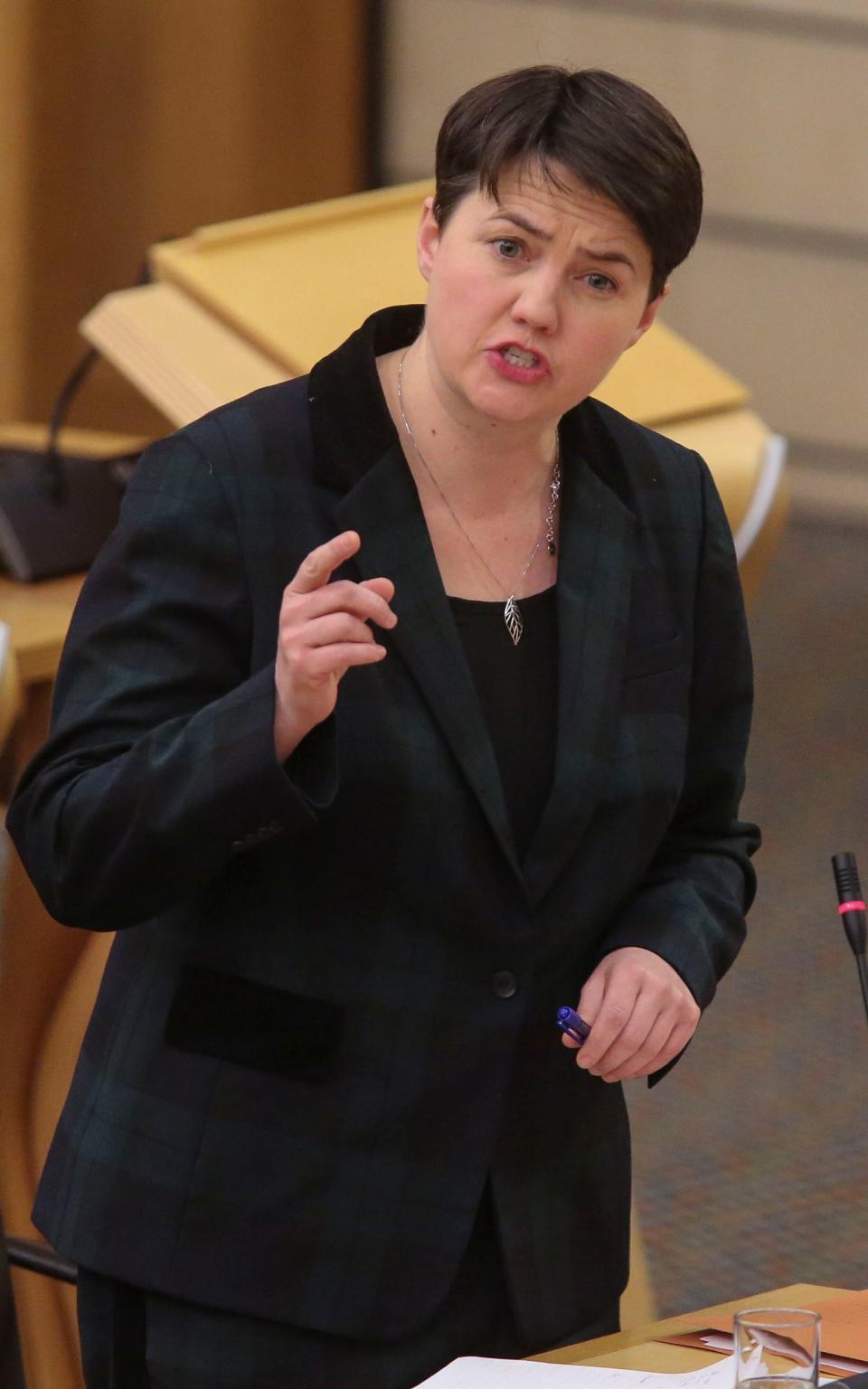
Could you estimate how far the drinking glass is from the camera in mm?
1287

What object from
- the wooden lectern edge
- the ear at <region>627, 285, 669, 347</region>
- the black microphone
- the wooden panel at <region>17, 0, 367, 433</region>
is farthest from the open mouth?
the wooden panel at <region>17, 0, 367, 433</region>

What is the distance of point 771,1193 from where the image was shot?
3375 mm

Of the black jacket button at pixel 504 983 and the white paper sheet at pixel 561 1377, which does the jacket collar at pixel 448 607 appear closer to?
the black jacket button at pixel 504 983

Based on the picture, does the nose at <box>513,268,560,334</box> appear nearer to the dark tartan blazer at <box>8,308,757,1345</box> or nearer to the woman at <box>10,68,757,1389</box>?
the woman at <box>10,68,757,1389</box>

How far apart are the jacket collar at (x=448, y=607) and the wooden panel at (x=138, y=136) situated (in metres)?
3.39

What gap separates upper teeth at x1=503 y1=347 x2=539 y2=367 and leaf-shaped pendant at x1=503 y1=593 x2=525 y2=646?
188 mm

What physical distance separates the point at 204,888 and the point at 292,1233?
252 mm

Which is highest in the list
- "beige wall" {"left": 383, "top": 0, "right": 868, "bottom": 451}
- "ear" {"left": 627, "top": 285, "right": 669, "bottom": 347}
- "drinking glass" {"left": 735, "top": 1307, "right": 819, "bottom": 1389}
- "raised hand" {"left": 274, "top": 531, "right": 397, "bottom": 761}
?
"ear" {"left": 627, "top": 285, "right": 669, "bottom": 347}

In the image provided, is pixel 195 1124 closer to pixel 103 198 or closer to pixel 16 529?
pixel 16 529

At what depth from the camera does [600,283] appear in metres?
1.53

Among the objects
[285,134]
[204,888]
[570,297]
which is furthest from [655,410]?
[285,134]

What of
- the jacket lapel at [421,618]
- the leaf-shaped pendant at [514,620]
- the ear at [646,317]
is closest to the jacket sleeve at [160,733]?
the jacket lapel at [421,618]

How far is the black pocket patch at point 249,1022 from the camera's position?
4.88ft

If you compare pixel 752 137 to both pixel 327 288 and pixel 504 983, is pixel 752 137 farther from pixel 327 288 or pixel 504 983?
pixel 504 983
